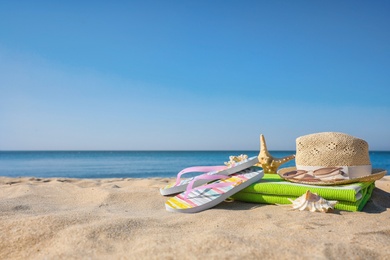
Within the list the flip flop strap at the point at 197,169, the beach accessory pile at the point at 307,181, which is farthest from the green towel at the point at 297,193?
the flip flop strap at the point at 197,169

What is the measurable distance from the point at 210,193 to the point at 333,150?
1433 mm

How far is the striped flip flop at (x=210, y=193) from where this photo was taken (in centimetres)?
327

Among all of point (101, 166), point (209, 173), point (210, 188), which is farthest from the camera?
point (101, 166)

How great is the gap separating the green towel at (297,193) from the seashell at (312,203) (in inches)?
5.9

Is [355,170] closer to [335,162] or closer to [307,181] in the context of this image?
[335,162]

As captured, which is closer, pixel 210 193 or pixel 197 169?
pixel 210 193

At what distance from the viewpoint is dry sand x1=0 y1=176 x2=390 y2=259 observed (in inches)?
78.0

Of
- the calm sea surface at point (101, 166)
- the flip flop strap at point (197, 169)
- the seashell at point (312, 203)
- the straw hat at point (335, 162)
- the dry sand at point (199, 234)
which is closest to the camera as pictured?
the dry sand at point (199, 234)

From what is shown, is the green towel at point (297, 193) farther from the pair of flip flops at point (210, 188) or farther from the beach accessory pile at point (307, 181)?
the pair of flip flops at point (210, 188)

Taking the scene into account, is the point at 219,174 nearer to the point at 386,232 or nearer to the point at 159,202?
the point at 159,202

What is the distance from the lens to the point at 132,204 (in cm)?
391

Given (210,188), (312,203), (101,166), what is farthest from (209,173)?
(101,166)

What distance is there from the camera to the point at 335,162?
11.7 ft

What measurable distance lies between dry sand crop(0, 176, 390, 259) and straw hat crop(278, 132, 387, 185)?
0.39m
